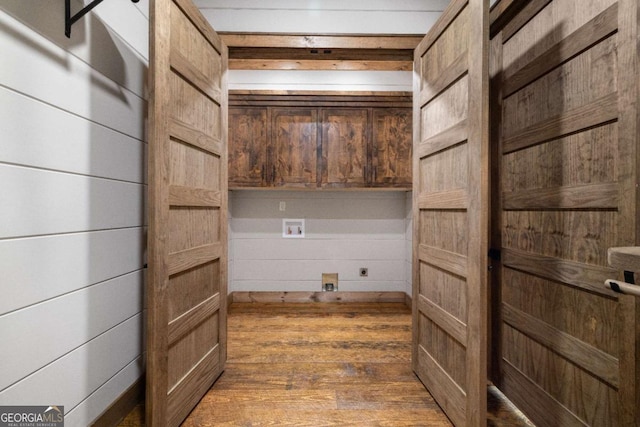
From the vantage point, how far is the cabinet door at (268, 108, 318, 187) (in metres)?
3.34

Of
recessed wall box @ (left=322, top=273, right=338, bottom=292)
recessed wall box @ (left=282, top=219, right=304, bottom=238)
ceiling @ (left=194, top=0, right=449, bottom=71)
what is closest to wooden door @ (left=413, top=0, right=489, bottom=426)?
ceiling @ (left=194, top=0, right=449, bottom=71)

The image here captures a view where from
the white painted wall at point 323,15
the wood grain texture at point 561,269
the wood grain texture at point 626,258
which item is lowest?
the wood grain texture at point 561,269

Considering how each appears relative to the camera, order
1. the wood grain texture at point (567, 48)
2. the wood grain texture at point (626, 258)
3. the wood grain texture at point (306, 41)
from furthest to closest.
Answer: the wood grain texture at point (306, 41)
the wood grain texture at point (567, 48)
the wood grain texture at point (626, 258)

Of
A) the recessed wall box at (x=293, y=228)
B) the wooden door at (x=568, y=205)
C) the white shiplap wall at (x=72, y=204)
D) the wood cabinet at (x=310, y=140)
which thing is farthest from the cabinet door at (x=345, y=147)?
the white shiplap wall at (x=72, y=204)

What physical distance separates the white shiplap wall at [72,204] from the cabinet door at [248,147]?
157cm

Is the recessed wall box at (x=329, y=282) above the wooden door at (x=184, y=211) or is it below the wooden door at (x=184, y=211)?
below

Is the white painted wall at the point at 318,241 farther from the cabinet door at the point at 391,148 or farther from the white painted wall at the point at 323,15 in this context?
the white painted wall at the point at 323,15

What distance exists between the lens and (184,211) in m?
1.59

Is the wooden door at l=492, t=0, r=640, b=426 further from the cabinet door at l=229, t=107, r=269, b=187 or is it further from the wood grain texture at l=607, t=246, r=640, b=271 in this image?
the cabinet door at l=229, t=107, r=269, b=187

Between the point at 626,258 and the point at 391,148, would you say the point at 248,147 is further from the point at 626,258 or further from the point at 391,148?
the point at 626,258

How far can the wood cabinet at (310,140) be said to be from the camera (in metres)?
3.34

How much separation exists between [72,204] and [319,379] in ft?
5.39

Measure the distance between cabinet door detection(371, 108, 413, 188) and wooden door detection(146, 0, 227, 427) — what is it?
178 centimetres

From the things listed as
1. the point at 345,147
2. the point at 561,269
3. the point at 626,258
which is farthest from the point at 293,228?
the point at 626,258
